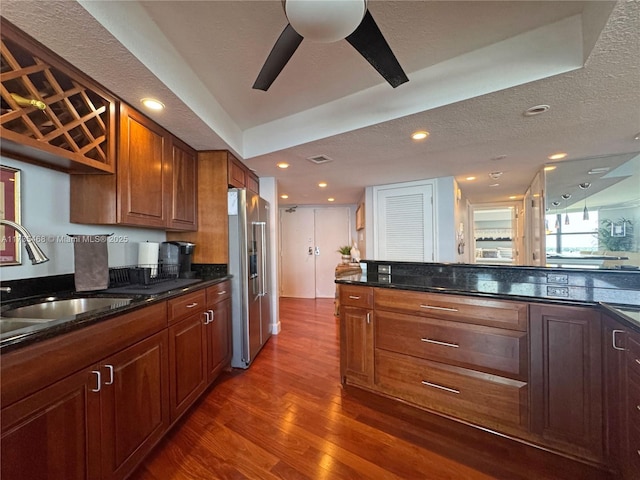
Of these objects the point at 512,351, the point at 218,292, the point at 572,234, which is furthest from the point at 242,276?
the point at 572,234

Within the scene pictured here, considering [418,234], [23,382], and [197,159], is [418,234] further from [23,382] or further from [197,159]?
[23,382]

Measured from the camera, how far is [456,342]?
1.70 meters

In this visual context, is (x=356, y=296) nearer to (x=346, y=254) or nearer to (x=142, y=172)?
(x=142, y=172)

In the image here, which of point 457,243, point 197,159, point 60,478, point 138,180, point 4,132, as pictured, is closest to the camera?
point 60,478

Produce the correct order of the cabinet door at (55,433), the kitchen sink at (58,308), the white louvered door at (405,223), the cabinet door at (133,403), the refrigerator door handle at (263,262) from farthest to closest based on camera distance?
the white louvered door at (405,223)
the refrigerator door handle at (263,262)
the kitchen sink at (58,308)
the cabinet door at (133,403)
the cabinet door at (55,433)

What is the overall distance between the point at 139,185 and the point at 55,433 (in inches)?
55.8

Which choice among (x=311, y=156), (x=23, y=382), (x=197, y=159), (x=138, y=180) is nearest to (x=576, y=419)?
(x=23, y=382)

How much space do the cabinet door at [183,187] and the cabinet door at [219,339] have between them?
793 millimetres

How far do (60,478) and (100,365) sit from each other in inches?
14.7

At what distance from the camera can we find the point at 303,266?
229 inches

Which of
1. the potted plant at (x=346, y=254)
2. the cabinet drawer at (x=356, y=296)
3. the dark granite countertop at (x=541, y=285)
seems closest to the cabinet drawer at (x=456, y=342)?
the cabinet drawer at (x=356, y=296)

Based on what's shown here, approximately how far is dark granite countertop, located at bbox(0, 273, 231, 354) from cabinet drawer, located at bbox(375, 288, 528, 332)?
56.8 inches

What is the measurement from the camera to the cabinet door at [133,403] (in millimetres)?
1149

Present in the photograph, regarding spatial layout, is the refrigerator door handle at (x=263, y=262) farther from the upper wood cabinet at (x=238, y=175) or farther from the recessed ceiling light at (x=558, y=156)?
the recessed ceiling light at (x=558, y=156)
